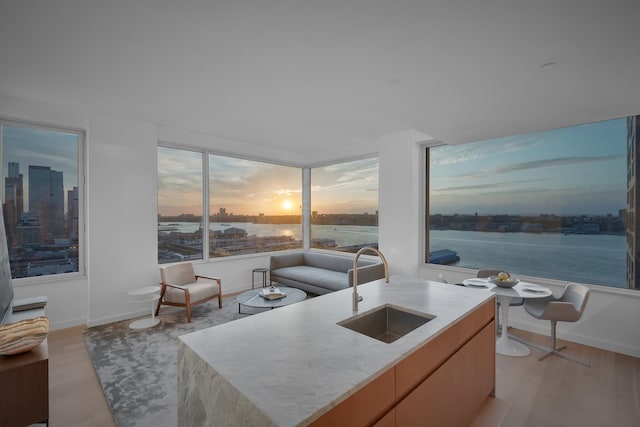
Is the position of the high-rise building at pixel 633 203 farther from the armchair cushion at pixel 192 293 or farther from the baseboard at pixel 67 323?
the baseboard at pixel 67 323

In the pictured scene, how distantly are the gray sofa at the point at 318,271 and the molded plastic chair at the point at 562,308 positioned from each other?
2007mm

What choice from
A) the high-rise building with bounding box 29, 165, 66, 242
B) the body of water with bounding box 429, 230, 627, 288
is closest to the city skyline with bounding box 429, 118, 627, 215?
the body of water with bounding box 429, 230, 627, 288

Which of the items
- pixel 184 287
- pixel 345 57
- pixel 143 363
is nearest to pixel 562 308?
pixel 345 57

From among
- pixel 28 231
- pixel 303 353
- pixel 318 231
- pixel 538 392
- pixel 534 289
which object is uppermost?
pixel 28 231

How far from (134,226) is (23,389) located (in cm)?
279

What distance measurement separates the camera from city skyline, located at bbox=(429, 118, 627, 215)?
10.8ft

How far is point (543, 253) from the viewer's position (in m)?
3.72

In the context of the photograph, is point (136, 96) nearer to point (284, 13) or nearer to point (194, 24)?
point (194, 24)

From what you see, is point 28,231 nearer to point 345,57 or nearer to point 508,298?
point 345,57

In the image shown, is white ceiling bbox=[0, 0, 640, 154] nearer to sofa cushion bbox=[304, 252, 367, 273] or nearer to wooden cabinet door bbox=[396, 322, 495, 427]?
wooden cabinet door bbox=[396, 322, 495, 427]

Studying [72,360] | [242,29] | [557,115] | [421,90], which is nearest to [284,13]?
[242,29]

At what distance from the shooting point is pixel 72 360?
2943 millimetres

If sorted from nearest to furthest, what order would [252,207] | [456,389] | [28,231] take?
1. [456,389]
2. [28,231]
3. [252,207]

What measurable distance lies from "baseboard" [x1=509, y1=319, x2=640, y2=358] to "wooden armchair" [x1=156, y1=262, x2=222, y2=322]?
14.3 feet
